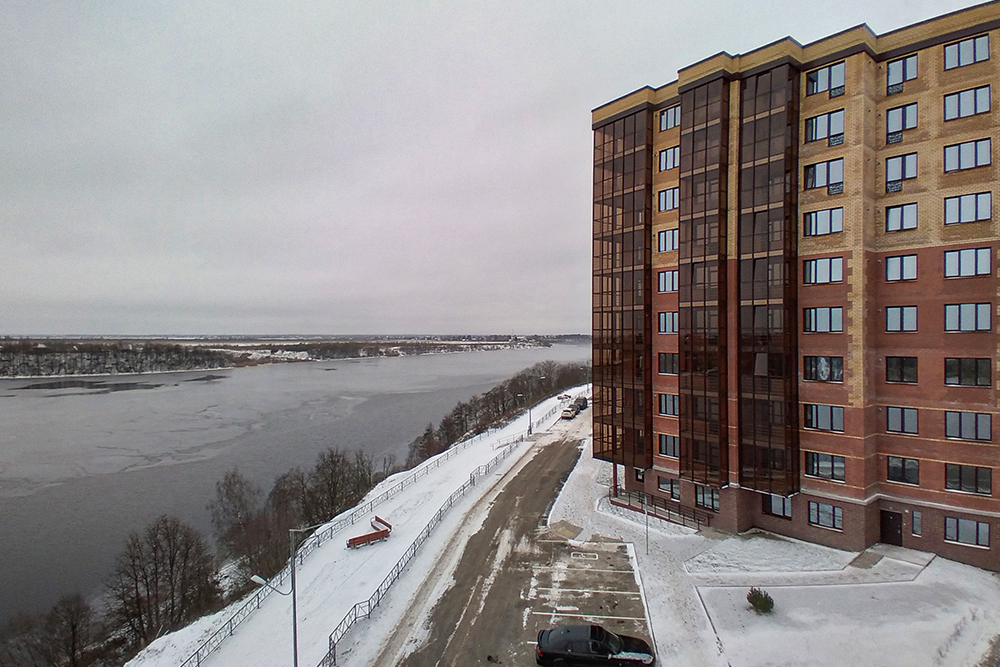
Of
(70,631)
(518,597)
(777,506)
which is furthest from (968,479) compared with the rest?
(70,631)

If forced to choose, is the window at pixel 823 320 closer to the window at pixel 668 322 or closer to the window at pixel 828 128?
the window at pixel 668 322

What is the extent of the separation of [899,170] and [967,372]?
29.2 ft

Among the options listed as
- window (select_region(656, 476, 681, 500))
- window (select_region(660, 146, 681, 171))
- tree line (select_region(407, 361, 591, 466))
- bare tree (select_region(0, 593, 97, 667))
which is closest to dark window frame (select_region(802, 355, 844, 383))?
window (select_region(656, 476, 681, 500))

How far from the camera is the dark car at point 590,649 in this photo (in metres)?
16.2

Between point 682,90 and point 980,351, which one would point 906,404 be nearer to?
point 980,351

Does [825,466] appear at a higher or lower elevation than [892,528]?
higher

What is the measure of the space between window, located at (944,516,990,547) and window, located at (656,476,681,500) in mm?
11068

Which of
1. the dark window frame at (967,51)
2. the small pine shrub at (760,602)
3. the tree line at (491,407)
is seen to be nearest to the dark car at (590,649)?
the small pine shrub at (760,602)

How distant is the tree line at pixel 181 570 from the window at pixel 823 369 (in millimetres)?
30510

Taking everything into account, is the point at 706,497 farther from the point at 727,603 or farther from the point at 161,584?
the point at 161,584

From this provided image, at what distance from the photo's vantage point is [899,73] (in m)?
22.5

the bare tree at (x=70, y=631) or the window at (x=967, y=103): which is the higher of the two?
the window at (x=967, y=103)

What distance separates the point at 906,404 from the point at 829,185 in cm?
1015

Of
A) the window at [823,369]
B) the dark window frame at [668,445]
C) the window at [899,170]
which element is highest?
the window at [899,170]
